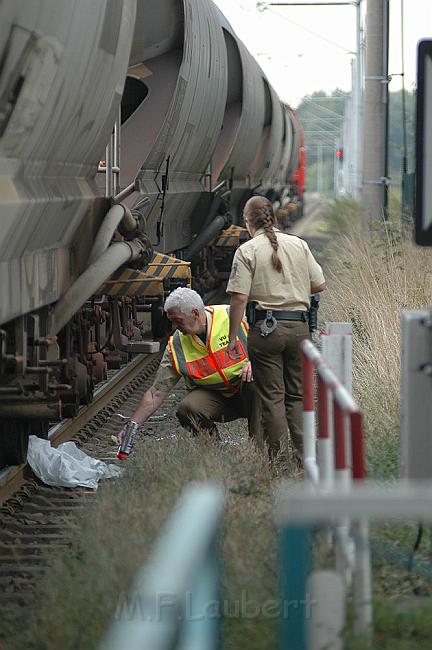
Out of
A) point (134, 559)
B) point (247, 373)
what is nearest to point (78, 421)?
point (247, 373)

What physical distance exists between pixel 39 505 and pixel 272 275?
194cm

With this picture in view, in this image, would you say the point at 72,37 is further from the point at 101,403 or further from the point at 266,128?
the point at 266,128

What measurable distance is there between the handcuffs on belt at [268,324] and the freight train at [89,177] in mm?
918

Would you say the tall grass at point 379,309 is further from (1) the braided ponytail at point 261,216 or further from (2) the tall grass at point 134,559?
(1) the braided ponytail at point 261,216

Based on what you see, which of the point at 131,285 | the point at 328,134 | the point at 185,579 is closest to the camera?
the point at 185,579

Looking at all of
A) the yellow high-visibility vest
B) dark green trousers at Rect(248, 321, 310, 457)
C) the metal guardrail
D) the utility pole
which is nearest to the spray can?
the yellow high-visibility vest

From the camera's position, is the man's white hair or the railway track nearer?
the railway track

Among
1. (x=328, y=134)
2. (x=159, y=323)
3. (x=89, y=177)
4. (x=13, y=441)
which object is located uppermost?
(x=328, y=134)

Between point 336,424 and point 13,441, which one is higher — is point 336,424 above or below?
above

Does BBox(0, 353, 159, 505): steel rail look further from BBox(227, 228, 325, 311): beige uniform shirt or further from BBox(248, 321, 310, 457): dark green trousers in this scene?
BBox(227, 228, 325, 311): beige uniform shirt

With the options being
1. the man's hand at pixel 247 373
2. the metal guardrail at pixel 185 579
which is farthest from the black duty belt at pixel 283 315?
the metal guardrail at pixel 185 579

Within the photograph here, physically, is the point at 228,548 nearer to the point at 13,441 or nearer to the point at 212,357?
the point at 212,357

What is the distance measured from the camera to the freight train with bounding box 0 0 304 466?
5516 millimetres

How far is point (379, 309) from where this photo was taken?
1172 cm
